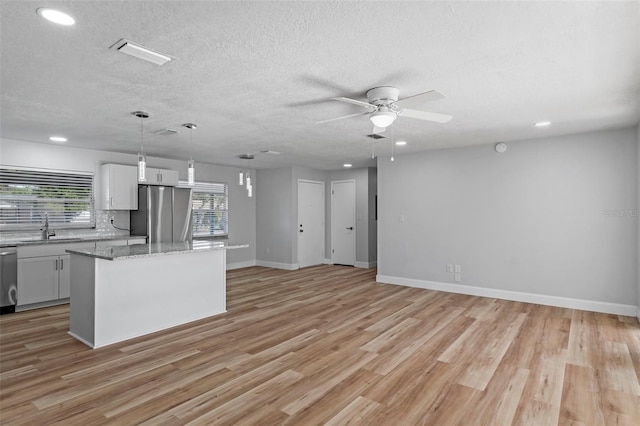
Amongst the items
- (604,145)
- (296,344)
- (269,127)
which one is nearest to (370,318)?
(296,344)

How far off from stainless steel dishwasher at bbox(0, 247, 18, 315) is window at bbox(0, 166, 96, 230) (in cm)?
62

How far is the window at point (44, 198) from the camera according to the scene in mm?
4930

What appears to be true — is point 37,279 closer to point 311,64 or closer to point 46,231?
point 46,231

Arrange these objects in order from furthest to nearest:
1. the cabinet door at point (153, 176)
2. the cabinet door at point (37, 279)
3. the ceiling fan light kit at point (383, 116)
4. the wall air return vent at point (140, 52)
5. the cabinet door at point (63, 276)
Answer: the cabinet door at point (153, 176)
the cabinet door at point (63, 276)
the cabinet door at point (37, 279)
the ceiling fan light kit at point (383, 116)
the wall air return vent at point (140, 52)

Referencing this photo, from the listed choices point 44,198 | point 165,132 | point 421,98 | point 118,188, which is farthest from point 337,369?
point 44,198

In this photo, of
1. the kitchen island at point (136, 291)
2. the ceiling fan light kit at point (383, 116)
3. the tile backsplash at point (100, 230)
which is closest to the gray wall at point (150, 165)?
the tile backsplash at point (100, 230)

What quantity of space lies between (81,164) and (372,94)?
5033 mm

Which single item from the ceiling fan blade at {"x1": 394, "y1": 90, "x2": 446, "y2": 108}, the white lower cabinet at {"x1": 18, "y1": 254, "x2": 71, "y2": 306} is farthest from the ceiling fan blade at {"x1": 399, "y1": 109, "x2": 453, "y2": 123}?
the white lower cabinet at {"x1": 18, "y1": 254, "x2": 71, "y2": 306}

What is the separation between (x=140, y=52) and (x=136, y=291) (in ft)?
8.20

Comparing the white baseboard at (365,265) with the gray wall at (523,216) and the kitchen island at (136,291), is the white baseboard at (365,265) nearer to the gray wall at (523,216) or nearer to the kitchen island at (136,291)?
the gray wall at (523,216)

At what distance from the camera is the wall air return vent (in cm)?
215

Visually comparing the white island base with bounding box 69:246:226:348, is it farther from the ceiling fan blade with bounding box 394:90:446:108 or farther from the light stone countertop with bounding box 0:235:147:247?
the ceiling fan blade with bounding box 394:90:446:108

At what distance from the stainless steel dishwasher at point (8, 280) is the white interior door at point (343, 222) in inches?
235

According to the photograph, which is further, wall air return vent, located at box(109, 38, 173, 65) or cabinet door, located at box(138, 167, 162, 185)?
cabinet door, located at box(138, 167, 162, 185)
